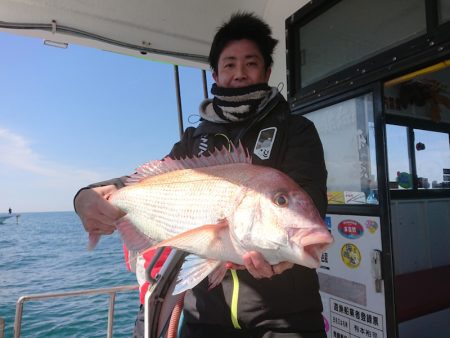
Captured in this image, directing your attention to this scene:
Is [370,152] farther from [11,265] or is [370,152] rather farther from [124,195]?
[11,265]

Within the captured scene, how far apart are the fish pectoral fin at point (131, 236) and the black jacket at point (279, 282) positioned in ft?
1.20

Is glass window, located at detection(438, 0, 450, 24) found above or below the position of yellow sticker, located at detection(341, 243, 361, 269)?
above

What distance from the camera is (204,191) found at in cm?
125

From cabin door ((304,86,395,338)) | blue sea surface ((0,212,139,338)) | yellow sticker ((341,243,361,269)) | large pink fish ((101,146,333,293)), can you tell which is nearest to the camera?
large pink fish ((101,146,333,293))

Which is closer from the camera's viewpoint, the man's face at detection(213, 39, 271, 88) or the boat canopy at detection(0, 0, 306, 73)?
the man's face at detection(213, 39, 271, 88)

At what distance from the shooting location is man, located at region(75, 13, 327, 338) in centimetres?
141

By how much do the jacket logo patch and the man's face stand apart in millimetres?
332

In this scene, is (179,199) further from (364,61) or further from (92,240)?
(364,61)

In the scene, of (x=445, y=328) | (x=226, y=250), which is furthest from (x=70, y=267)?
(x=226, y=250)

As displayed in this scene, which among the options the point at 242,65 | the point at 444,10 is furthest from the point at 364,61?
the point at 242,65

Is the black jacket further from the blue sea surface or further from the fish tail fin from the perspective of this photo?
the blue sea surface

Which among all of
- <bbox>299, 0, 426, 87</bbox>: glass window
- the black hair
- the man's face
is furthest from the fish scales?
<bbox>299, 0, 426, 87</bbox>: glass window

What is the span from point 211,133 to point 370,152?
1.69 metres

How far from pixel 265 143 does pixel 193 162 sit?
0.39m
